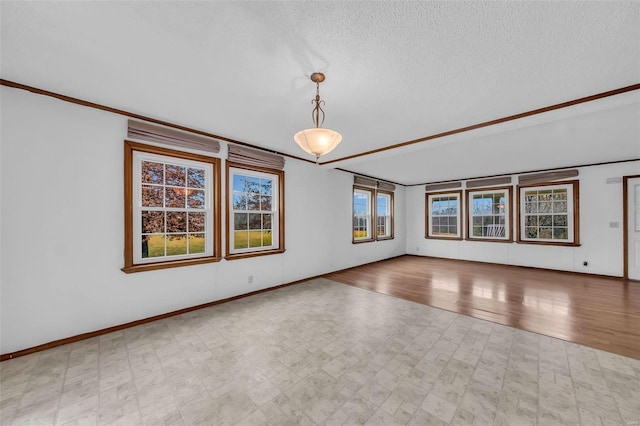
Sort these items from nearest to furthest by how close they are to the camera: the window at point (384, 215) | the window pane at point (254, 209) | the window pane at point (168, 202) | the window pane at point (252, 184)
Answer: the window pane at point (168, 202) < the window pane at point (254, 209) < the window pane at point (252, 184) < the window at point (384, 215)

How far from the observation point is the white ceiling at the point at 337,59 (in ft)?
4.86

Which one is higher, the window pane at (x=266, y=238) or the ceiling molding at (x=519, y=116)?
the ceiling molding at (x=519, y=116)

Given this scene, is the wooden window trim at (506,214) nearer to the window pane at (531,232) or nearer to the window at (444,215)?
the window at (444,215)

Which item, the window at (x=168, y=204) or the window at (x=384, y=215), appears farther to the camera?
the window at (x=384, y=215)

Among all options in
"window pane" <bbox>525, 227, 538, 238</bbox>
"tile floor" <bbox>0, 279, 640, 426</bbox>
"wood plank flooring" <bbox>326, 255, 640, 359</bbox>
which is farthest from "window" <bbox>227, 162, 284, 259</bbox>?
"window pane" <bbox>525, 227, 538, 238</bbox>

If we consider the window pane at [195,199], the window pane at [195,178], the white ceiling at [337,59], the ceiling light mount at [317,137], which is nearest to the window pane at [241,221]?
the window pane at [195,199]

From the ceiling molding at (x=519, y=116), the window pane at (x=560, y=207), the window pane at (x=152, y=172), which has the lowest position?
the window pane at (x=560, y=207)

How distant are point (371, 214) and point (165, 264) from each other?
5072 mm

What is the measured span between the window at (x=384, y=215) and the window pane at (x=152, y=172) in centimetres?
539

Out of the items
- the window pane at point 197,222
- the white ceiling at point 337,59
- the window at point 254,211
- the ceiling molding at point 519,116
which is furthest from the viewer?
the window at point 254,211

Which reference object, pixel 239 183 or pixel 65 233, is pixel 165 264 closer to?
pixel 65 233

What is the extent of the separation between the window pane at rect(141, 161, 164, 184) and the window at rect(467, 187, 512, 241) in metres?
7.52

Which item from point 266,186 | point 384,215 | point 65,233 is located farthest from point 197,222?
point 384,215

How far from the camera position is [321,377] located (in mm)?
1974
